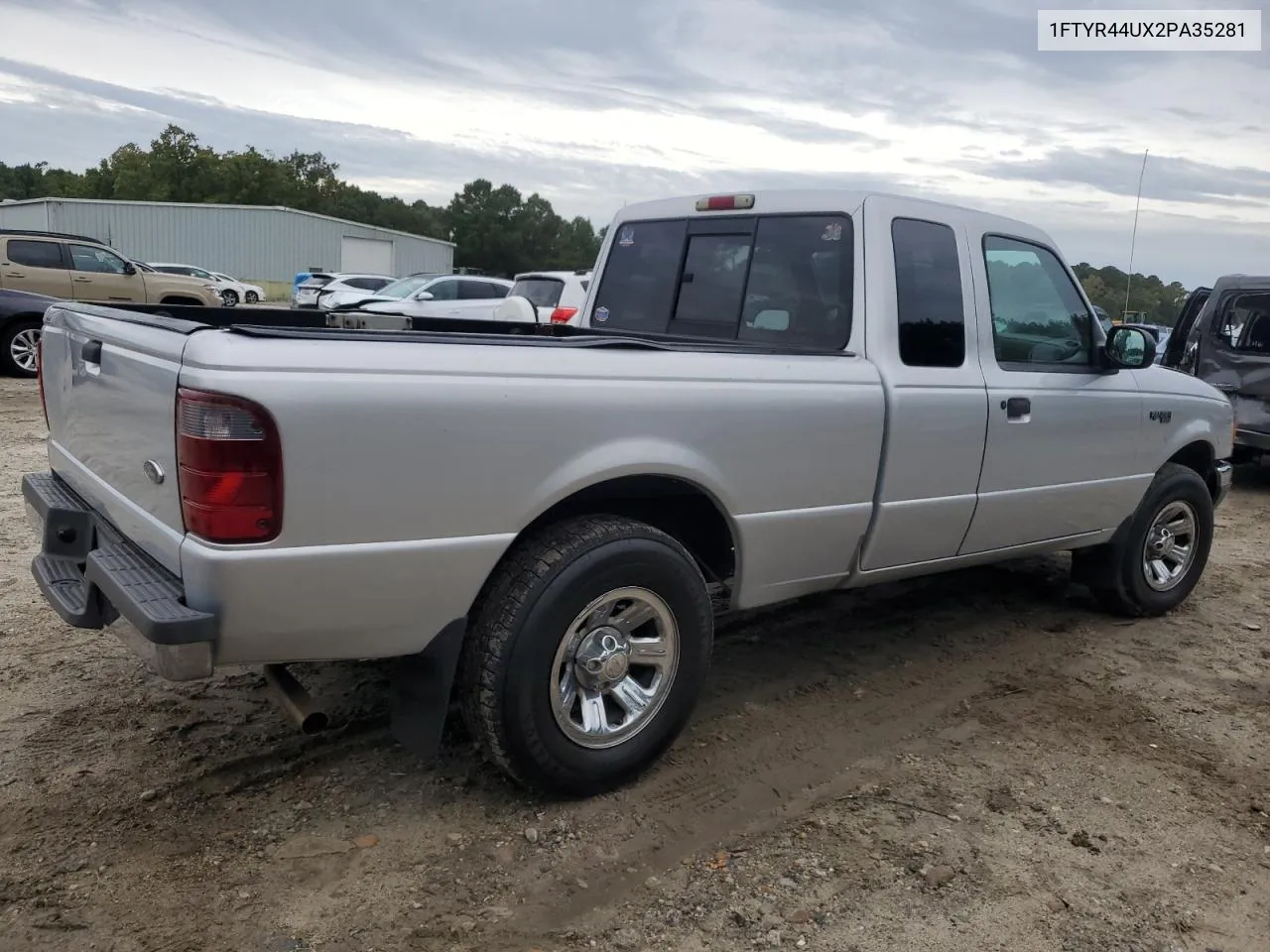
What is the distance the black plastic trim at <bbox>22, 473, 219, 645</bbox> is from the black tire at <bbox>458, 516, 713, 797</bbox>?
0.77 metres

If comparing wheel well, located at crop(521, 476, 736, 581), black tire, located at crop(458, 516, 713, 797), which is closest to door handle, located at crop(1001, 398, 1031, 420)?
wheel well, located at crop(521, 476, 736, 581)

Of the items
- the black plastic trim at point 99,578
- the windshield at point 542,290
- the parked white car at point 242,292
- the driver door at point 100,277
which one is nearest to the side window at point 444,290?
the windshield at point 542,290

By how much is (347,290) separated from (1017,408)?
2173 cm

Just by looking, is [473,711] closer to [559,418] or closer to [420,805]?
[420,805]

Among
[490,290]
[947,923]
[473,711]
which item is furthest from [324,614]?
[490,290]

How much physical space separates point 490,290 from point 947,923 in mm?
16477

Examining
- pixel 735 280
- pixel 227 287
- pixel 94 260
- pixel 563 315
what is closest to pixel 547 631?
pixel 735 280

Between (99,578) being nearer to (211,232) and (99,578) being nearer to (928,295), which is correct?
(928,295)

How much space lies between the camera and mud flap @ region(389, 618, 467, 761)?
2900 mm

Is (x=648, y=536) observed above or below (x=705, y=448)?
below

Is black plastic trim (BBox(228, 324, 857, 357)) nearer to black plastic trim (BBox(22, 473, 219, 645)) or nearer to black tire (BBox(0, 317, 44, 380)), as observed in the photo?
black plastic trim (BBox(22, 473, 219, 645))

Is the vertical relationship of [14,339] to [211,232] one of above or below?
below

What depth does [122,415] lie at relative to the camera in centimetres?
292

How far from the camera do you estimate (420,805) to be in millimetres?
3219
